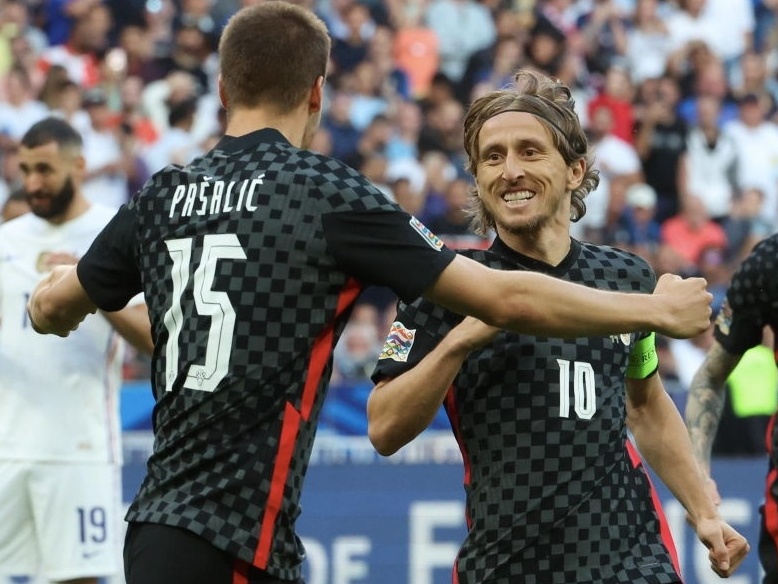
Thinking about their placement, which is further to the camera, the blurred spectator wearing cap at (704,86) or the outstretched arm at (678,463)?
the blurred spectator wearing cap at (704,86)

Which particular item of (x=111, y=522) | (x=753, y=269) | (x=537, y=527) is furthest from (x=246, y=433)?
(x=111, y=522)

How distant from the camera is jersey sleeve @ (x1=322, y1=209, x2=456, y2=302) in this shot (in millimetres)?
3611

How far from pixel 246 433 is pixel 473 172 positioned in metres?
1.34

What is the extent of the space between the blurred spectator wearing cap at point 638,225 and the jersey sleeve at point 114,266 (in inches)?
385

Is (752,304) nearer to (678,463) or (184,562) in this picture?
(678,463)

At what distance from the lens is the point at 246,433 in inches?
143

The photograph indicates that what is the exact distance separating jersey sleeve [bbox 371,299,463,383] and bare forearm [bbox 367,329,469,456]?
5cm

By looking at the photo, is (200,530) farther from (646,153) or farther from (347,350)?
(646,153)

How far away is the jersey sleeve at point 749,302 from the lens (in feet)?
18.0

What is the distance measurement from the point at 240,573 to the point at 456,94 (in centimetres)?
1197

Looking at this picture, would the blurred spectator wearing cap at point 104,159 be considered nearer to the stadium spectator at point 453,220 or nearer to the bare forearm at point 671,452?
the stadium spectator at point 453,220

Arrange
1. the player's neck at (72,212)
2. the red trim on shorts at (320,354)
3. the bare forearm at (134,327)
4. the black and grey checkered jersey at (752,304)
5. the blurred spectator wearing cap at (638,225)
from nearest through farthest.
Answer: the red trim on shorts at (320,354)
the black and grey checkered jersey at (752,304)
the bare forearm at (134,327)
the player's neck at (72,212)
the blurred spectator wearing cap at (638,225)

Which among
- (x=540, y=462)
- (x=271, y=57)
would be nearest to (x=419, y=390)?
(x=540, y=462)

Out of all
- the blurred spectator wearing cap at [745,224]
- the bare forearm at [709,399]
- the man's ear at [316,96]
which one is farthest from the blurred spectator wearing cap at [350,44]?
the man's ear at [316,96]
